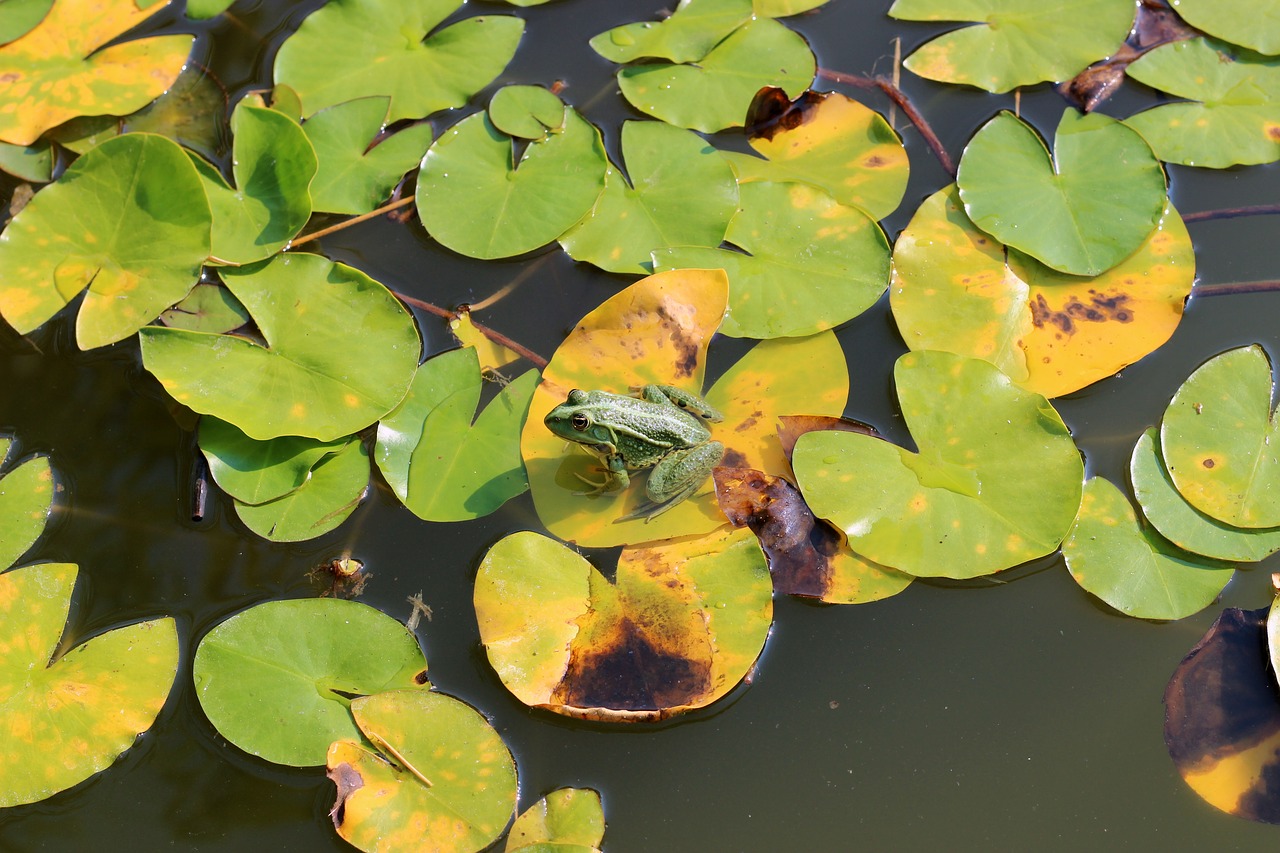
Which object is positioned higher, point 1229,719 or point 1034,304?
point 1034,304

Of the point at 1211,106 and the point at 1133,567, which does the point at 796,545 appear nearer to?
the point at 1133,567

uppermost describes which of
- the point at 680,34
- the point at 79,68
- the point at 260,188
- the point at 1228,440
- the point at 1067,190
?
the point at 79,68

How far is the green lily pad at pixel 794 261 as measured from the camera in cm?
406

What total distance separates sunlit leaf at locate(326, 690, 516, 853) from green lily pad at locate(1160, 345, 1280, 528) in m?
3.18

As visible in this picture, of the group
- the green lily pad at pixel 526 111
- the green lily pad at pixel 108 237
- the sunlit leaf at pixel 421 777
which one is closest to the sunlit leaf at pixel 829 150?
the green lily pad at pixel 526 111

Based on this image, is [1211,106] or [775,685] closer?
[775,685]

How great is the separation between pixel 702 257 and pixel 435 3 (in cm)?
238

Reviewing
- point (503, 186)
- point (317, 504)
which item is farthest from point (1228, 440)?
point (317, 504)

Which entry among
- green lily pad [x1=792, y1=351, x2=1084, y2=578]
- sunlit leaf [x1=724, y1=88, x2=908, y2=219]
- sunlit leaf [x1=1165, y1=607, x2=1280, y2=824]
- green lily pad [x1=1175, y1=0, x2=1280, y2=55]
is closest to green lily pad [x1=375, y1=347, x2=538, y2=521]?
green lily pad [x1=792, y1=351, x2=1084, y2=578]

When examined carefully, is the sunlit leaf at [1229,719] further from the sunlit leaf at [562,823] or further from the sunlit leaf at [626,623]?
the sunlit leaf at [562,823]

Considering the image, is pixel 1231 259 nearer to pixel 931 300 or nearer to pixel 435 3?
pixel 931 300

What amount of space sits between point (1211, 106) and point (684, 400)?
3.40 m

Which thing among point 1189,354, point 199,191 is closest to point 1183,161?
point 1189,354

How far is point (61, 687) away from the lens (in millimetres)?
3520
